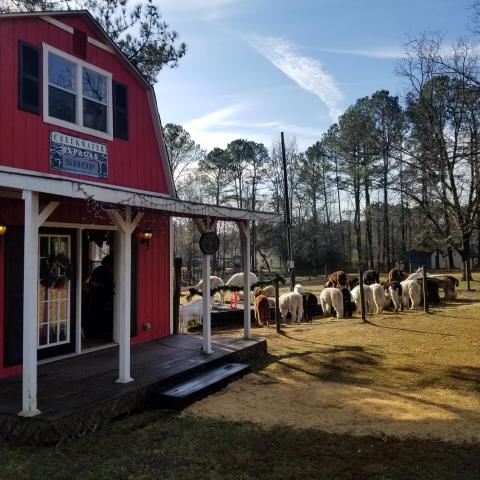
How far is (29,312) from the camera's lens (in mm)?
5086

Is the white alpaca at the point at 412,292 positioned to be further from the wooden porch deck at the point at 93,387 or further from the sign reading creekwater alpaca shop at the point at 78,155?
the sign reading creekwater alpaca shop at the point at 78,155

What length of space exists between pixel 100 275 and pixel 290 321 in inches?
305

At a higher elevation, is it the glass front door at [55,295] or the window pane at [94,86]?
the window pane at [94,86]

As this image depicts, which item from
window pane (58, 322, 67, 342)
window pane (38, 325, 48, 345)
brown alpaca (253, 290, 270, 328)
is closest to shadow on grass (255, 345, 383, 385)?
window pane (58, 322, 67, 342)

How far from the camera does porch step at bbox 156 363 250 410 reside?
19.7 feet

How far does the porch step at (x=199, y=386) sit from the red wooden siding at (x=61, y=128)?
3.61 metres

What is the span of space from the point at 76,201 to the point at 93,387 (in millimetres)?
2344

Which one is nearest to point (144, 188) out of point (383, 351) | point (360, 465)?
point (383, 351)

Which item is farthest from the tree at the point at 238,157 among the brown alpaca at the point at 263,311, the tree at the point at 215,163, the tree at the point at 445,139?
the brown alpaca at the point at 263,311

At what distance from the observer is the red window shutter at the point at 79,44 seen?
7.68 metres

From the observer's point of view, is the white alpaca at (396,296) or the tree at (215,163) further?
the tree at (215,163)

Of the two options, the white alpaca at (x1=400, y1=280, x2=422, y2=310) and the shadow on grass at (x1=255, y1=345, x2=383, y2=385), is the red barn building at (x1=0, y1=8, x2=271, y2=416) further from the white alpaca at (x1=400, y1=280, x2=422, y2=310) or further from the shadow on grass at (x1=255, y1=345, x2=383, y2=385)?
the white alpaca at (x1=400, y1=280, x2=422, y2=310)

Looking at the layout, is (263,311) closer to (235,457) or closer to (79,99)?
(79,99)

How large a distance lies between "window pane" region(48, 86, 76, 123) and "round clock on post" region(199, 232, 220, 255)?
282 cm
